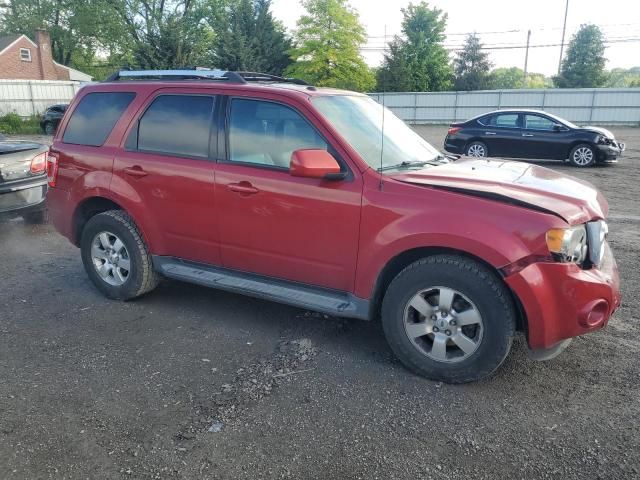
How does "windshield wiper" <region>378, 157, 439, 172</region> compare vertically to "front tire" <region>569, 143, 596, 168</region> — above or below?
above

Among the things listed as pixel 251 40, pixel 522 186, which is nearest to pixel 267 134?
pixel 522 186

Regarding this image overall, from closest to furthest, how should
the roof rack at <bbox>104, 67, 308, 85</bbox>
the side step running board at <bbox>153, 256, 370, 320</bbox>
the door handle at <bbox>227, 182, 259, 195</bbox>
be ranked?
the side step running board at <bbox>153, 256, 370, 320</bbox> → the door handle at <bbox>227, 182, 259, 195</bbox> → the roof rack at <bbox>104, 67, 308, 85</bbox>

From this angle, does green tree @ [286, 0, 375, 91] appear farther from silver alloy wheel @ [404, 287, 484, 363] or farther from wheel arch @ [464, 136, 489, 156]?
silver alloy wheel @ [404, 287, 484, 363]

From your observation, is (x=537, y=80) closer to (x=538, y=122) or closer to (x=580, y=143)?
(x=538, y=122)

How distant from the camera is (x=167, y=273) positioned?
453 centimetres

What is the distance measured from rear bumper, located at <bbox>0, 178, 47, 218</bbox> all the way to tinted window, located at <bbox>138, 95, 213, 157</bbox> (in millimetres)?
3681

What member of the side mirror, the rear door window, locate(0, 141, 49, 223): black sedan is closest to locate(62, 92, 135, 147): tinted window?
the side mirror

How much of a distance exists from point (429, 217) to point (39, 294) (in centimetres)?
385

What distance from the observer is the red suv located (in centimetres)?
316

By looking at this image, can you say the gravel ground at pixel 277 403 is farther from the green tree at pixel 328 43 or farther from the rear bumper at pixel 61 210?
the green tree at pixel 328 43

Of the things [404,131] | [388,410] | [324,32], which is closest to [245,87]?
[404,131]

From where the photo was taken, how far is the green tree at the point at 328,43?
1650 inches

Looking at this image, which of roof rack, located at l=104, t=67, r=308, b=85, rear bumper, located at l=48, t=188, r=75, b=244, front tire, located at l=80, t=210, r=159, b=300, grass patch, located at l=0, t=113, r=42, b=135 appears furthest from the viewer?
grass patch, located at l=0, t=113, r=42, b=135

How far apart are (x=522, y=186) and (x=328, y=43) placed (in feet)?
139
